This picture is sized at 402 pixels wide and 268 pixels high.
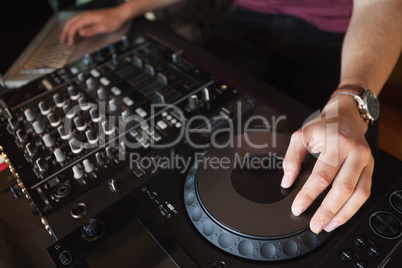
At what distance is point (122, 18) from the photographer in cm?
130

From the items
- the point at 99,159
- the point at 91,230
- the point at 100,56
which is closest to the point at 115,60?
the point at 100,56

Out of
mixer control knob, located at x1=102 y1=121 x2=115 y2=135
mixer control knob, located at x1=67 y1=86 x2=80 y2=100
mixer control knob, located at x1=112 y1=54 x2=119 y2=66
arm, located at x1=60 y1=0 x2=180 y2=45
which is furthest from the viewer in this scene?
arm, located at x1=60 y1=0 x2=180 y2=45

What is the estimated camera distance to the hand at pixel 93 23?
127cm

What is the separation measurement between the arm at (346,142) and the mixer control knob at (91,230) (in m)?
0.35

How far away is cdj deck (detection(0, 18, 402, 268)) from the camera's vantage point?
575 millimetres

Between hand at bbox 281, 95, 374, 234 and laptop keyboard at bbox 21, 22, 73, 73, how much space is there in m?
0.88

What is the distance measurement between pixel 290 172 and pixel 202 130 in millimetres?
249

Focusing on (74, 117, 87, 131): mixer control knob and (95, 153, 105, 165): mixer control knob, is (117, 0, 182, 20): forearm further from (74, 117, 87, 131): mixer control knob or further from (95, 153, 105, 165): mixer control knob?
(95, 153, 105, 165): mixer control knob

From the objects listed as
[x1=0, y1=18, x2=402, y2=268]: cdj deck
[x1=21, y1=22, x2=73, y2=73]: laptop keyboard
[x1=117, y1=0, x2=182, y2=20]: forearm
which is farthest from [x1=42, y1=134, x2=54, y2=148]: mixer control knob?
[x1=117, y1=0, x2=182, y2=20]: forearm

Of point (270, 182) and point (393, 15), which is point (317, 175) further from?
point (393, 15)

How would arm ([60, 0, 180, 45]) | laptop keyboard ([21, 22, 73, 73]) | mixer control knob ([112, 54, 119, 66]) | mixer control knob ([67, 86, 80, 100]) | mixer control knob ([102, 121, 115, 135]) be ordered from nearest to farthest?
mixer control knob ([102, 121, 115, 135]), mixer control knob ([67, 86, 80, 100]), mixer control knob ([112, 54, 119, 66]), laptop keyboard ([21, 22, 73, 73]), arm ([60, 0, 180, 45])

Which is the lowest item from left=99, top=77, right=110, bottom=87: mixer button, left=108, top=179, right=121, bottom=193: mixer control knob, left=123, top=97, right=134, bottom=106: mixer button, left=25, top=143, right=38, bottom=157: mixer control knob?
left=108, top=179, right=121, bottom=193: mixer control knob

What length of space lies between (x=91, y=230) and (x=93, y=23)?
94 cm

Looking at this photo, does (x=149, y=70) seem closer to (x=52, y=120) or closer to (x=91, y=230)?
(x=52, y=120)
